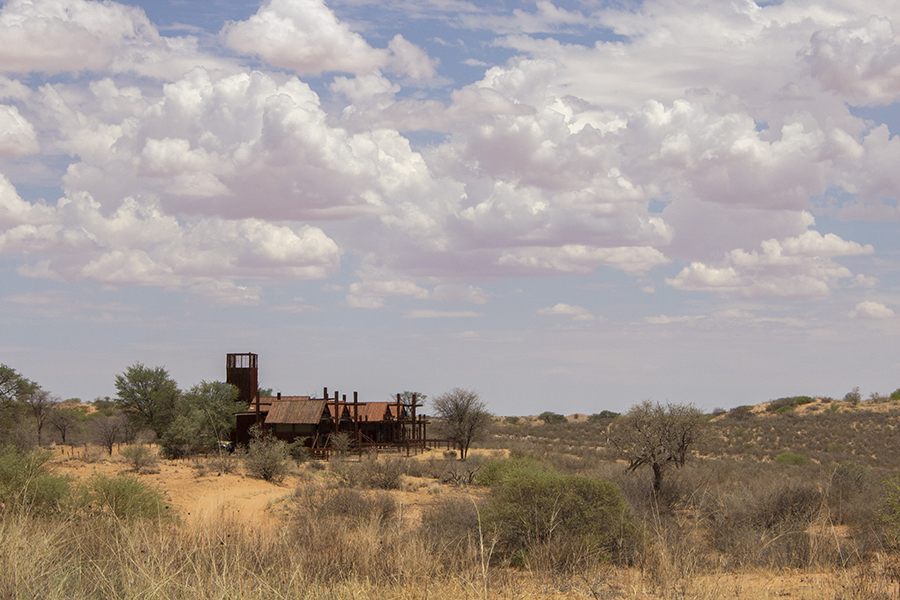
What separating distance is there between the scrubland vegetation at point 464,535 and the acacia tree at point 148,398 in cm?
1457

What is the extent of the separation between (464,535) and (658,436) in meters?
10.3

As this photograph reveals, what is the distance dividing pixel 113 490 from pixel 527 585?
35.0ft

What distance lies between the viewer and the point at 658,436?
2166cm

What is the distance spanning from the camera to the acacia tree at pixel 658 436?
21.5 metres

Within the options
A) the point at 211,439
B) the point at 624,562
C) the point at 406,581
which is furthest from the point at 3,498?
the point at 211,439

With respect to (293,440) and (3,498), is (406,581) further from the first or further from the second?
(293,440)

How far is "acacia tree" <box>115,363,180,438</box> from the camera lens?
44750 mm

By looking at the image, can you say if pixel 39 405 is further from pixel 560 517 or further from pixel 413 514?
pixel 560 517

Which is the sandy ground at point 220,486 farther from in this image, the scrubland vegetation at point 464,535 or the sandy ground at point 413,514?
the scrubland vegetation at point 464,535

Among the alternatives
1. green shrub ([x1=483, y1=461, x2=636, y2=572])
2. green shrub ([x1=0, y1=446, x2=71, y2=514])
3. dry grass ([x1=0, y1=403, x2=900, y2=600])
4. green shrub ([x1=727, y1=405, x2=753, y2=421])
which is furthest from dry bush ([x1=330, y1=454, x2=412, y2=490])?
green shrub ([x1=727, y1=405, x2=753, y2=421])

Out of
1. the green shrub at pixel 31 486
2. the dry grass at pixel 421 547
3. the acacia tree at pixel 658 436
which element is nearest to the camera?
the dry grass at pixel 421 547

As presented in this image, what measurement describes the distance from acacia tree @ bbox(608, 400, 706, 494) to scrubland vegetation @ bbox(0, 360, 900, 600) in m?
0.09

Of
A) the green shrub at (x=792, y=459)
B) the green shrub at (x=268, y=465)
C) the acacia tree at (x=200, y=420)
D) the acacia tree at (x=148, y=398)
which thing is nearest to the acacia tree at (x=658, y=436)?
the green shrub at (x=268, y=465)

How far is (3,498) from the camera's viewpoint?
15.4m
